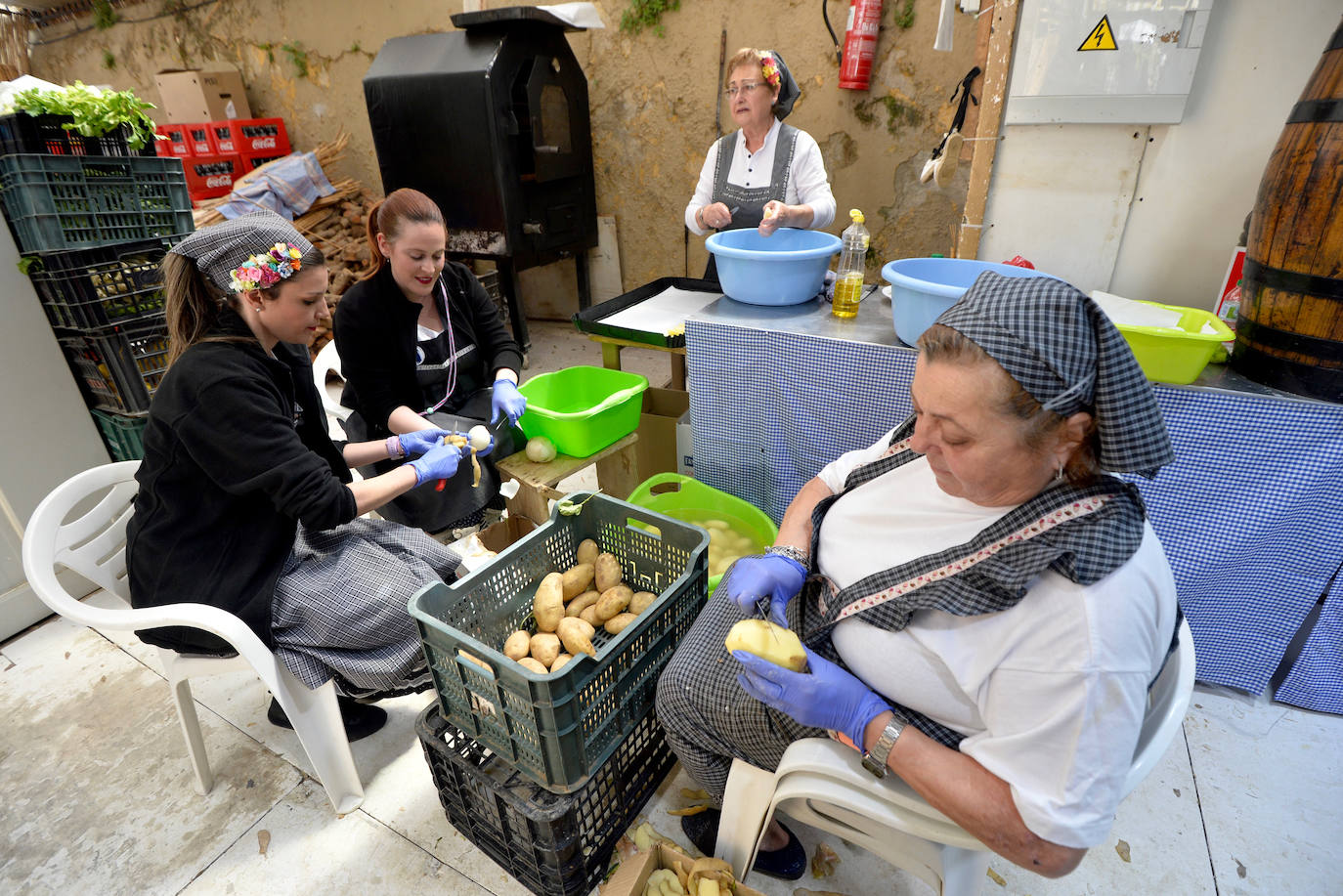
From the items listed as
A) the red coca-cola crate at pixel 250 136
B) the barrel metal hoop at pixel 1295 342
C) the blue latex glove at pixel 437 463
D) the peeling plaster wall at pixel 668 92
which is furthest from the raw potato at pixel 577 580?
the red coca-cola crate at pixel 250 136

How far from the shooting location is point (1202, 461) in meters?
1.56

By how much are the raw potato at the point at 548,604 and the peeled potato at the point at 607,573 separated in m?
0.11

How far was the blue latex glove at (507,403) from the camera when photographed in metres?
2.25

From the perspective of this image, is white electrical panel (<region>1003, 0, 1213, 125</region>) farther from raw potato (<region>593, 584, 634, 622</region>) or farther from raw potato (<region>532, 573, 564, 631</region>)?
raw potato (<region>532, 573, 564, 631</region>)

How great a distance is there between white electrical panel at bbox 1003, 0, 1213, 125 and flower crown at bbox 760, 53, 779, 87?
105 centimetres

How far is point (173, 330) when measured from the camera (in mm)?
1415

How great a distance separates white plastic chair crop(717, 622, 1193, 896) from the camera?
925 millimetres

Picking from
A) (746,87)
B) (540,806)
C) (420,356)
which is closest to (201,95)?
(420,356)

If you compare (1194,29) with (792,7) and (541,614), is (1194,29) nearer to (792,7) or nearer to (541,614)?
(541,614)

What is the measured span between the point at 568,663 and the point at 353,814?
94cm

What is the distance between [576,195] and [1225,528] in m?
4.08

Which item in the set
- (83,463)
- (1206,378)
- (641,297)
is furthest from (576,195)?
(1206,378)

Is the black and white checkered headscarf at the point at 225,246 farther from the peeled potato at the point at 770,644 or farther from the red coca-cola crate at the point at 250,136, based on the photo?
the red coca-cola crate at the point at 250,136

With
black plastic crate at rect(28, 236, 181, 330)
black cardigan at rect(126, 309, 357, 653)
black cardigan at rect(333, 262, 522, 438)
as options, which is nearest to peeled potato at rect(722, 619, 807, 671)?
black cardigan at rect(126, 309, 357, 653)
